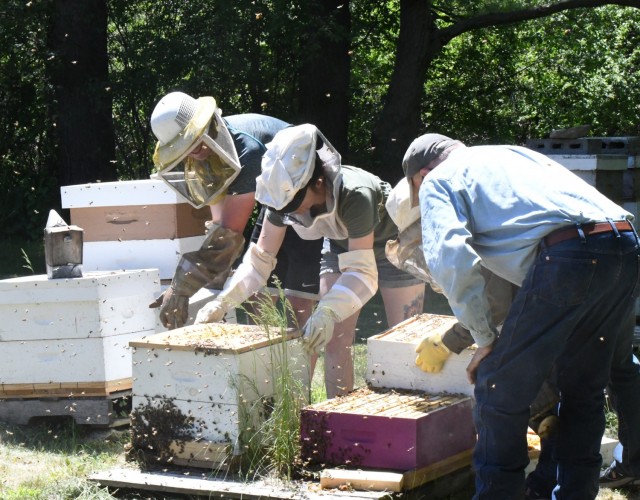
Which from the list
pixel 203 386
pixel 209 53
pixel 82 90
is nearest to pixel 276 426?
pixel 203 386

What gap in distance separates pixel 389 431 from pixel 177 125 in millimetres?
A: 1539

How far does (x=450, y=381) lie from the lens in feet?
10.6

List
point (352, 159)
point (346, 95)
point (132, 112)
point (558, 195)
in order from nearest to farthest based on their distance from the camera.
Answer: point (558, 195)
point (346, 95)
point (352, 159)
point (132, 112)

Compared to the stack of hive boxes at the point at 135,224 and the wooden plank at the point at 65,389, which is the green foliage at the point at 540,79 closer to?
the stack of hive boxes at the point at 135,224

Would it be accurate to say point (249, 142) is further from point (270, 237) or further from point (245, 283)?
point (245, 283)

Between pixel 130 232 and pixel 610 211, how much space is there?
8.15 feet

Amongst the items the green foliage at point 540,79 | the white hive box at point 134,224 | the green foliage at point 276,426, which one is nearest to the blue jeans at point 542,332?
the green foliage at point 276,426

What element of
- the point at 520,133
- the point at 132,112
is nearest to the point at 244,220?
the point at 132,112

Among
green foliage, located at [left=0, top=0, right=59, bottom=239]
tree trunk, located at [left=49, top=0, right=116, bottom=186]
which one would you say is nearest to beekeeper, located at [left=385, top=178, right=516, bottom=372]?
tree trunk, located at [left=49, top=0, right=116, bottom=186]

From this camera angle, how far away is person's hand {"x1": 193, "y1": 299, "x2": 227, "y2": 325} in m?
3.72

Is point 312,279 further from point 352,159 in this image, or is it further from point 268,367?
point 352,159

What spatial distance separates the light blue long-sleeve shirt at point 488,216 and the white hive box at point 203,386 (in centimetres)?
87

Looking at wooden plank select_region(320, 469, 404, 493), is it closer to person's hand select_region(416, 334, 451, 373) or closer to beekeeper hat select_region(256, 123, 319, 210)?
person's hand select_region(416, 334, 451, 373)

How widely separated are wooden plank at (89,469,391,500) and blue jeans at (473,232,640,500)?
0.43m
